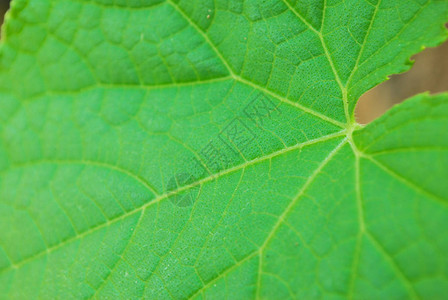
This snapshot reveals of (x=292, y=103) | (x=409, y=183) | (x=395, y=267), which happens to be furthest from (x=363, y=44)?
(x=395, y=267)

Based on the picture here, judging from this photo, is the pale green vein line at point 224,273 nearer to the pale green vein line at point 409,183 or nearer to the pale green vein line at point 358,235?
the pale green vein line at point 358,235

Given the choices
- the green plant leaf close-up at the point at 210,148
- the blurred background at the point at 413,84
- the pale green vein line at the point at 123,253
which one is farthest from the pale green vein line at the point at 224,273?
the blurred background at the point at 413,84

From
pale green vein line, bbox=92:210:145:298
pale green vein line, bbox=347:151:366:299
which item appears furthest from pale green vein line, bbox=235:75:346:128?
pale green vein line, bbox=92:210:145:298

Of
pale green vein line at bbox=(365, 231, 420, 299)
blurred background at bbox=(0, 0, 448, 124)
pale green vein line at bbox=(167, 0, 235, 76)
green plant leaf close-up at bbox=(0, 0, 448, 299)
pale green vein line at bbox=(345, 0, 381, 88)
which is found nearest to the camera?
pale green vein line at bbox=(365, 231, 420, 299)

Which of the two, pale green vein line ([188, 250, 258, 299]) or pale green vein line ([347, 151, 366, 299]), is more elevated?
pale green vein line ([188, 250, 258, 299])

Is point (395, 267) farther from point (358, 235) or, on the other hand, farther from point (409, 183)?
point (409, 183)

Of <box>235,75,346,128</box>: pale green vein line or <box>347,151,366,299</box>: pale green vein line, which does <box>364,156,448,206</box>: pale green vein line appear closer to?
<box>347,151,366,299</box>: pale green vein line

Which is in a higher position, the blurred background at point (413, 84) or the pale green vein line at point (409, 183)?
the blurred background at point (413, 84)

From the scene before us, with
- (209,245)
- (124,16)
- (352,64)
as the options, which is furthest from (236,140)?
(124,16)
